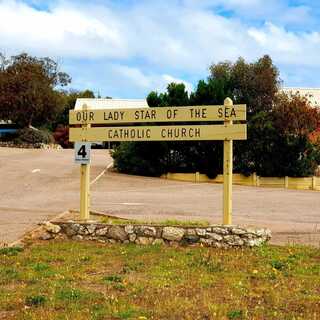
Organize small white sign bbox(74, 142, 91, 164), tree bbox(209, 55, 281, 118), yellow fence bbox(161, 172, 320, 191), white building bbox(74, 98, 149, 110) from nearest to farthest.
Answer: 1. small white sign bbox(74, 142, 91, 164)
2. yellow fence bbox(161, 172, 320, 191)
3. tree bbox(209, 55, 281, 118)
4. white building bbox(74, 98, 149, 110)

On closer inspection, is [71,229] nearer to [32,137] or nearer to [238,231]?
[238,231]

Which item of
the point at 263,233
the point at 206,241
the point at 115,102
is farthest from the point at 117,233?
the point at 115,102

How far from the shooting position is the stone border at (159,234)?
10.1 m

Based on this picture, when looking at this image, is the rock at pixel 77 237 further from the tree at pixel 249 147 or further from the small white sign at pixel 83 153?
the tree at pixel 249 147

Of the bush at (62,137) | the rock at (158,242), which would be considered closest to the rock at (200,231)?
the rock at (158,242)

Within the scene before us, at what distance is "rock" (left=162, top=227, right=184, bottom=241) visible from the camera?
10359mm

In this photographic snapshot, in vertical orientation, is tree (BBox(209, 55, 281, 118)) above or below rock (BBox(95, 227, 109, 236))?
above

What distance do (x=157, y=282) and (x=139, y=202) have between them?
36.5 feet

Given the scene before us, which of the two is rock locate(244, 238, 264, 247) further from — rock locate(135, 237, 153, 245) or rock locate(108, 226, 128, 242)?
rock locate(108, 226, 128, 242)

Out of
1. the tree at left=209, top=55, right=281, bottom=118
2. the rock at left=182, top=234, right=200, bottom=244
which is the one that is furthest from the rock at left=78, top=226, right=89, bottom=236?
the tree at left=209, top=55, right=281, bottom=118

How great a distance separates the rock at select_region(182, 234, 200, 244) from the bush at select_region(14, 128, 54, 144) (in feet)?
159

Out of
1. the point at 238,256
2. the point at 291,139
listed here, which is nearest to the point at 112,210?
the point at 238,256

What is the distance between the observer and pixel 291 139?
30312mm

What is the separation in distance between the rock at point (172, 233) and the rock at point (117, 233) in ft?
2.37
